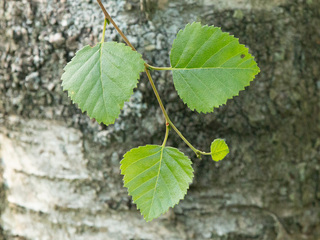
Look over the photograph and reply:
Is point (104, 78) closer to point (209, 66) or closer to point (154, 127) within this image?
point (209, 66)

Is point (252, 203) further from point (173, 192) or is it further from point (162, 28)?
point (162, 28)

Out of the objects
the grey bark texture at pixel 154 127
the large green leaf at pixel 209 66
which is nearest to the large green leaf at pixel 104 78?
the large green leaf at pixel 209 66

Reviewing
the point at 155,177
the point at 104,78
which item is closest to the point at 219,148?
the point at 155,177

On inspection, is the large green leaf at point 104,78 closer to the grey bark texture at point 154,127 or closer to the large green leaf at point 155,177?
the large green leaf at point 155,177

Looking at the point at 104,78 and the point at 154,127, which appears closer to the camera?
the point at 104,78

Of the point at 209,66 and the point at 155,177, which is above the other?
the point at 209,66

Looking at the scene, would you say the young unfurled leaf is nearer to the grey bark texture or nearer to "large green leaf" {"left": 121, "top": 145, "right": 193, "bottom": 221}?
"large green leaf" {"left": 121, "top": 145, "right": 193, "bottom": 221}

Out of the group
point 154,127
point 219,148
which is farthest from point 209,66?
point 154,127

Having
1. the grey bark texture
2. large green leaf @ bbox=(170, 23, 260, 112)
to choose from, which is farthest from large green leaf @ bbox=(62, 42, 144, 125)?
the grey bark texture
